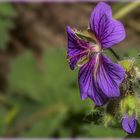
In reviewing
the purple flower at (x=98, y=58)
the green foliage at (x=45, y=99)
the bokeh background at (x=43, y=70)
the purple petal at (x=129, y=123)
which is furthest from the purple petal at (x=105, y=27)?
the green foliage at (x=45, y=99)

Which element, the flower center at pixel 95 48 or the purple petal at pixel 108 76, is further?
the flower center at pixel 95 48

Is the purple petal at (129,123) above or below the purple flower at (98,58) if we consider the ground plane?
below

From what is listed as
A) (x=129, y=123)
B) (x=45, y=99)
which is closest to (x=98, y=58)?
(x=129, y=123)

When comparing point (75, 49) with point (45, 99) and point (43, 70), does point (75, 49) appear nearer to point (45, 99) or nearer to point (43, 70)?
point (45, 99)

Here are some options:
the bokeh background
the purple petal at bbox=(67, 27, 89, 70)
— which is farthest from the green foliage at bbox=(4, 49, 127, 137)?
the purple petal at bbox=(67, 27, 89, 70)

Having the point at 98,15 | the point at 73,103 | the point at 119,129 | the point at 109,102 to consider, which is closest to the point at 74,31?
the point at 98,15

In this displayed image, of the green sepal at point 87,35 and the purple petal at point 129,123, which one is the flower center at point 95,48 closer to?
the green sepal at point 87,35

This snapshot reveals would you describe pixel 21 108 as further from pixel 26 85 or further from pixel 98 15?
pixel 98 15
